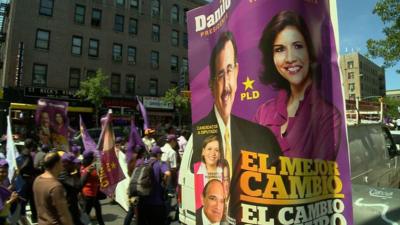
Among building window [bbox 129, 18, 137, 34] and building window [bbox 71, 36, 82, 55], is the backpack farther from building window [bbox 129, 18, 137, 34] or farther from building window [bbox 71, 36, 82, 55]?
building window [bbox 129, 18, 137, 34]

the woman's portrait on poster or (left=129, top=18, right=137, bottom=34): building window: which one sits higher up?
(left=129, top=18, right=137, bottom=34): building window

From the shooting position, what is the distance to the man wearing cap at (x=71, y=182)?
5.64 m

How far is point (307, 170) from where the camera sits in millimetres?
2150

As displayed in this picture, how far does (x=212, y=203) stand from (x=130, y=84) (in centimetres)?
3479

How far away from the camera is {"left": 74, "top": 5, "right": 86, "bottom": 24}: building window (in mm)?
33125

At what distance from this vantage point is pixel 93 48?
34.1m

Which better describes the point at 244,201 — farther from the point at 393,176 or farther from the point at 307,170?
the point at 393,176

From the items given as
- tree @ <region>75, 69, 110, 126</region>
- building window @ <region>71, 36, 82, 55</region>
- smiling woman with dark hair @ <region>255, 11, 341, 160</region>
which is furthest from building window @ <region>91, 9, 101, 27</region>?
smiling woman with dark hair @ <region>255, 11, 341, 160</region>

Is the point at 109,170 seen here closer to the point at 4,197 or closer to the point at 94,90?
the point at 4,197

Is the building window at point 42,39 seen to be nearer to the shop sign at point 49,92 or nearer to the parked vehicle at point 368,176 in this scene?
the shop sign at point 49,92

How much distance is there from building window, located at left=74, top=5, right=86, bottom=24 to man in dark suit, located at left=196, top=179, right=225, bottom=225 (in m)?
33.0

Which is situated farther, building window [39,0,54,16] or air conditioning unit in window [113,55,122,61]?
air conditioning unit in window [113,55,122,61]

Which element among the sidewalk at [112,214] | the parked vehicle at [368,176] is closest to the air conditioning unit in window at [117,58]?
the sidewalk at [112,214]

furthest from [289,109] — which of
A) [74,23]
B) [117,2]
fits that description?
[117,2]
